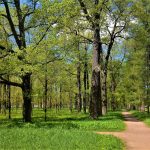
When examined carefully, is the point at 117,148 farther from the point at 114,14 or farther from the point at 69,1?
the point at 114,14

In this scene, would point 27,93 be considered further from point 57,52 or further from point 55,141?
point 55,141

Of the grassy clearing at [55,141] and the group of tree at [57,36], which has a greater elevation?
the group of tree at [57,36]

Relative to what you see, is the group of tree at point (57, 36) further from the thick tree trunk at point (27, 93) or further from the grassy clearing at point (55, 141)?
the grassy clearing at point (55, 141)

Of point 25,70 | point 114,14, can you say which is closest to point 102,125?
point 25,70

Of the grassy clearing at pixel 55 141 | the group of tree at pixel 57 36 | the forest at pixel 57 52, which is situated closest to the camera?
the grassy clearing at pixel 55 141

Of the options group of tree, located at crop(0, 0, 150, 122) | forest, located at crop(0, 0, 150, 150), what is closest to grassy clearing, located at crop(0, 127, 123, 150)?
forest, located at crop(0, 0, 150, 150)

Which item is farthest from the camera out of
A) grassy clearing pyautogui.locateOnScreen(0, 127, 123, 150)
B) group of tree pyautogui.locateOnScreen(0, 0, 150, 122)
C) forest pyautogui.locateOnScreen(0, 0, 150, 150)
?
group of tree pyautogui.locateOnScreen(0, 0, 150, 122)

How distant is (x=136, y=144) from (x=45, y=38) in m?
14.5

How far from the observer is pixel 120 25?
4228 cm

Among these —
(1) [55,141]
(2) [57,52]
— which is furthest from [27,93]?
(1) [55,141]

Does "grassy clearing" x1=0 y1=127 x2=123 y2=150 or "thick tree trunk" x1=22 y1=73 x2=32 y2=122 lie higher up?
"thick tree trunk" x1=22 y1=73 x2=32 y2=122

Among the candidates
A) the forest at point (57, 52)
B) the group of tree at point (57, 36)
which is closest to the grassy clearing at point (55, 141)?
the forest at point (57, 52)

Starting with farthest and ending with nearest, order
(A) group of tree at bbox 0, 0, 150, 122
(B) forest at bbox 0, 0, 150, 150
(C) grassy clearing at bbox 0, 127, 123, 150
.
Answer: (A) group of tree at bbox 0, 0, 150, 122 → (B) forest at bbox 0, 0, 150, 150 → (C) grassy clearing at bbox 0, 127, 123, 150

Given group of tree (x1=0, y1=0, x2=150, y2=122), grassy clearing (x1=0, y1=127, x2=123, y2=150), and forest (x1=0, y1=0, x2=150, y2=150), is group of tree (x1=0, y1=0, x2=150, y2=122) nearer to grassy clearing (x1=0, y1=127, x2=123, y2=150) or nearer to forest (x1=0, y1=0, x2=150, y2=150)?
forest (x1=0, y1=0, x2=150, y2=150)
